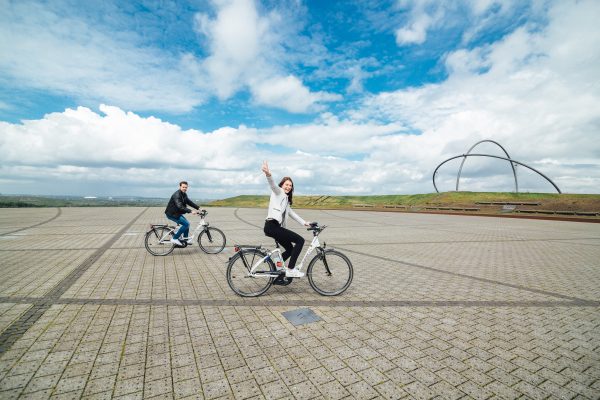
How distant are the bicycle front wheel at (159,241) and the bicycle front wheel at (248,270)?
3836mm

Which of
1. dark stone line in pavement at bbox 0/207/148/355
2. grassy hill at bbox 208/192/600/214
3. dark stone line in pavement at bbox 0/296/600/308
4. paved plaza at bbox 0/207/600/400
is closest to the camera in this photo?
paved plaza at bbox 0/207/600/400

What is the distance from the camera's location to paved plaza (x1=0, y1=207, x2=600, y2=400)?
2.75 meters

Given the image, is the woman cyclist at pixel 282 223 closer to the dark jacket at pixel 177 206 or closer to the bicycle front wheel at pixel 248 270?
the bicycle front wheel at pixel 248 270

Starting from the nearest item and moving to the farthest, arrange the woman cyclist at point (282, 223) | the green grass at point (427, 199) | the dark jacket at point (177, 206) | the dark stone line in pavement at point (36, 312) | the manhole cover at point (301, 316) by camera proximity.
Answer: the dark stone line in pavement at point (36, 312)
the manhole cover at point (301, 316)
the woman cyclist at point (282, 223)
the dark jacket at point (177, 206)
the green grass at point (427, 199)

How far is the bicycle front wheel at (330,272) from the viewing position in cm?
496

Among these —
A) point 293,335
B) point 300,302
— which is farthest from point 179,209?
point 293,335

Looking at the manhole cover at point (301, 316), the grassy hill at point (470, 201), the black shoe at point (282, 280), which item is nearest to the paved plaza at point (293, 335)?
the manhole cover at point (301, 316)

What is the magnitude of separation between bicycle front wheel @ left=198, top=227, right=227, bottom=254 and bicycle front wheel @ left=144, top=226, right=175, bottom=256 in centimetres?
84

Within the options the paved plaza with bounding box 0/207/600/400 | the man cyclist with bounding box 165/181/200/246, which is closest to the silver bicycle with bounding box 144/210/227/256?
the man cyclist with bounding box 165/181/200/246

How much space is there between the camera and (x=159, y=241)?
8.06 m

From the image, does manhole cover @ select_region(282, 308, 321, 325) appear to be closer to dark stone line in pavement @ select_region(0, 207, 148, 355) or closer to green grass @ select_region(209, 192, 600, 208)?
dark stone line in pavement @ select_region(0, 207, 148, 355)

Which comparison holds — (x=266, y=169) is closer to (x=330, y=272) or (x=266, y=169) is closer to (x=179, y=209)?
(x=330, y=272)

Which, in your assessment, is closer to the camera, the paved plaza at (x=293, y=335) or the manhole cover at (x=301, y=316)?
the paved plaza at (x=293, y=335)

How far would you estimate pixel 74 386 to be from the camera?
2.67 metres
